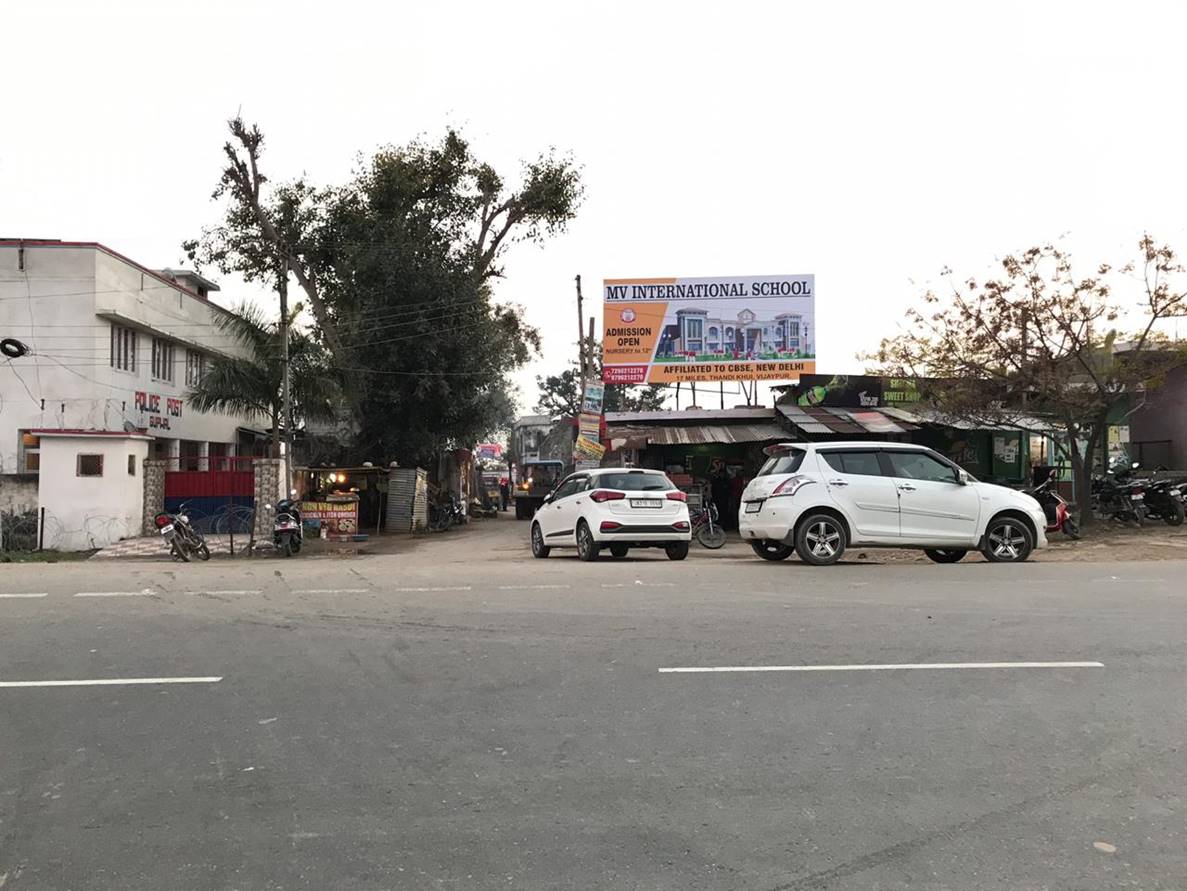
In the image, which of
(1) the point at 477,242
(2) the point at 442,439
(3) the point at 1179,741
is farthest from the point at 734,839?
(1) the point at 477,242

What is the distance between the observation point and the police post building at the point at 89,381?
19.3m

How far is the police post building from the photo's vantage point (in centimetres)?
1927

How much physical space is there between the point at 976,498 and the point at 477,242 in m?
23.1

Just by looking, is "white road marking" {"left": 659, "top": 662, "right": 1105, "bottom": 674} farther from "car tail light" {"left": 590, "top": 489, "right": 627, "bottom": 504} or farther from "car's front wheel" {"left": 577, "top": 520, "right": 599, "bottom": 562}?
"car's front wheel" {"left": 577, "top": 520, "right": 599, "bottom": 562}

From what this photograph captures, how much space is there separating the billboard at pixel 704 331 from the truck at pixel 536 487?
6.02 m

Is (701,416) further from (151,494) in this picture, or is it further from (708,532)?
(151,494)

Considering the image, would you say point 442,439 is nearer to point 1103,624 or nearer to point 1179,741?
Answer: point 1103,624

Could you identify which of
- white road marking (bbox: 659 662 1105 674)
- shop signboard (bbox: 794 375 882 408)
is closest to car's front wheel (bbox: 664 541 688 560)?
white road marking (bbox: 659 662 1105 674)

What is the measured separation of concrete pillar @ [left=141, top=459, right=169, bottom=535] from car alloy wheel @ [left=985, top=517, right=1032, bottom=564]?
682 inches

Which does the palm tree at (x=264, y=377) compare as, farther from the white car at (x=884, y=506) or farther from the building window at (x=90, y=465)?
the white car at (x=884, y=506)

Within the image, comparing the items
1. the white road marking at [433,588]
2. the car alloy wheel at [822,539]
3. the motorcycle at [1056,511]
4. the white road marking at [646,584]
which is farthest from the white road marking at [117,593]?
the motorcycle at [1056,511]

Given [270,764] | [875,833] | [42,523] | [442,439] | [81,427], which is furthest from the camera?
[442,439]

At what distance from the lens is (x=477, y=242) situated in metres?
32.6

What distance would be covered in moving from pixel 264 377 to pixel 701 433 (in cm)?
1087
